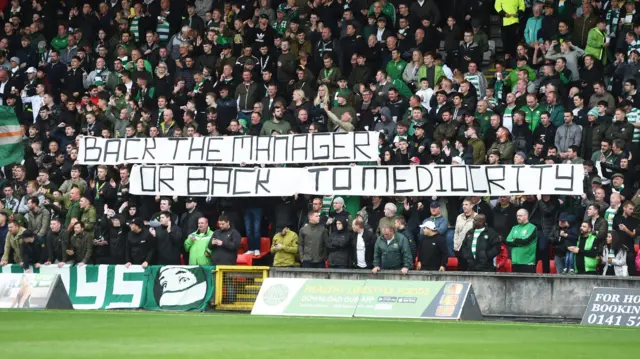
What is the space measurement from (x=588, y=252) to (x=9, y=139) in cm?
1568

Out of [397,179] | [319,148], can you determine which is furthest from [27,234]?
[397,179]

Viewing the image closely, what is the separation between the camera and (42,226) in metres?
29.2

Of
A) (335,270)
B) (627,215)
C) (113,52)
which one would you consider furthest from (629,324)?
(113,52)

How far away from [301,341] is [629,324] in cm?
694

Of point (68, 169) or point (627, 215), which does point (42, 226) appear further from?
point (627, 215)

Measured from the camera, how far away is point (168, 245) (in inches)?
1079

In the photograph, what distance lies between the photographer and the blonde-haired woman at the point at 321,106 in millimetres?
29641

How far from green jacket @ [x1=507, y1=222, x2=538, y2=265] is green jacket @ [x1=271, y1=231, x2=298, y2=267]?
447cm

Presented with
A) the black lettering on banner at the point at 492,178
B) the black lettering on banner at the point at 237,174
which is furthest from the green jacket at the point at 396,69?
the black lettering on banner at the point at 492,178

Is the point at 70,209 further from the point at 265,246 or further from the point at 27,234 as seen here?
the point at 265,246

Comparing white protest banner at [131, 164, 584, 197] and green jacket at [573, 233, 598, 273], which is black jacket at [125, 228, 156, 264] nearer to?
white protest banner at [131, 164, 584, 197]

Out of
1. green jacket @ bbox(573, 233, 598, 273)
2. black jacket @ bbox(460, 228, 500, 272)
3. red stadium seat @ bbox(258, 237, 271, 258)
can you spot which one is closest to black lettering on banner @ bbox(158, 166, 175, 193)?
red stadium seat @ bbox(258, 237, 271, 258)

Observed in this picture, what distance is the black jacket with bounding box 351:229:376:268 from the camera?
2566 cm

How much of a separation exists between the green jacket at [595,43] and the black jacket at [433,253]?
7246 mm
